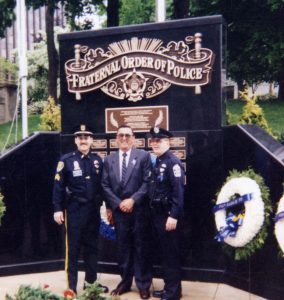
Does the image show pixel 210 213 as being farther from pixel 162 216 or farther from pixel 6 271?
pixel 6 271

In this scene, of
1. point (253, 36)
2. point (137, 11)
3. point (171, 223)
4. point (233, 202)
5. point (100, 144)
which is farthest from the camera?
point (137, 11)

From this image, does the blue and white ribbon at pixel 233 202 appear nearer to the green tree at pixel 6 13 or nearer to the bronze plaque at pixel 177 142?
the bronze plaque at pixel 177 142

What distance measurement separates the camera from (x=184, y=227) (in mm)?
7082


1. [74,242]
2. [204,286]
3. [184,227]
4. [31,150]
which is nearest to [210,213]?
[184,227]

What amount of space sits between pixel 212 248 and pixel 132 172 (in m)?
1.49

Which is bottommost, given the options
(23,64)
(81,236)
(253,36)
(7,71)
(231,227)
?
(81,236)

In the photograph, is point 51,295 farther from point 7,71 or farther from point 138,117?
point 7,71

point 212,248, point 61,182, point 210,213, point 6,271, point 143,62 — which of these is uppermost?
point 143,62

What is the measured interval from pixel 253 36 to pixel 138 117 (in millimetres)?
16504

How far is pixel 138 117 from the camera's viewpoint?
7.32 metres

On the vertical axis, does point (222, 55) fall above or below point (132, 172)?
above

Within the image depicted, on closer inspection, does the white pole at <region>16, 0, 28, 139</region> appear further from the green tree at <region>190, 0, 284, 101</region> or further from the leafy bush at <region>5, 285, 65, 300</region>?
the green tree at <region>190, 0, 284, 101</region>

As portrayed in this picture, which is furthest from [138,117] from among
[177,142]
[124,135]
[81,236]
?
[81,236]

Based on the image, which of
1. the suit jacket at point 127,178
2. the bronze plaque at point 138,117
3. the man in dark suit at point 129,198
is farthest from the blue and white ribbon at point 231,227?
the bronze plaque at point 138,117
